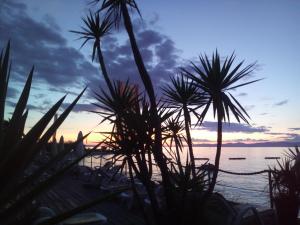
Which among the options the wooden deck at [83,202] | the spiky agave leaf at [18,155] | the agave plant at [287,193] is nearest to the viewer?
the spiky agave leaf at [18,155]

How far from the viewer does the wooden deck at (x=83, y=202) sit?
23.0ft

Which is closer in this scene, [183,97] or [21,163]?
[21,163]

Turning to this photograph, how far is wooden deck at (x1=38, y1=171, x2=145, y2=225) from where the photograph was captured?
7.00 m

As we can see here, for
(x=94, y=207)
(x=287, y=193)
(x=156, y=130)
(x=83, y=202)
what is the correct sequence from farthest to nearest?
(x=83, y=202)
(x=94, y=207)
(x=287, y=193)
(x=156, y=130)

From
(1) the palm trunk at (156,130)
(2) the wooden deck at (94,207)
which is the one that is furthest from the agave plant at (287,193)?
(1) the palm trunk at (156,130)

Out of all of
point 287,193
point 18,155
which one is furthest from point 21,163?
point 287,193

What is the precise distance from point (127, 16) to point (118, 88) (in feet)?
4.55

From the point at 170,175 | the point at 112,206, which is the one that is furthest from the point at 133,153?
the point at 112,206

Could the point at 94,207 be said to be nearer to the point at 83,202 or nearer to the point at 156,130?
the point at 83,202

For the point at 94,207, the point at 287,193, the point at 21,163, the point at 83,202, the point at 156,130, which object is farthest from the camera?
the point at 83,202

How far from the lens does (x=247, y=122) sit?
5277 mm

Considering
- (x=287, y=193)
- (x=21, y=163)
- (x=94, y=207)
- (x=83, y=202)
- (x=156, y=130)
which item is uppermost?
(x=156, y=130)

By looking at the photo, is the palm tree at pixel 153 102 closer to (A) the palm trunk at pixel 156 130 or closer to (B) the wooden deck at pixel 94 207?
(A) the palm trunk at pixel 156 130

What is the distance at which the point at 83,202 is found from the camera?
9172 mm
